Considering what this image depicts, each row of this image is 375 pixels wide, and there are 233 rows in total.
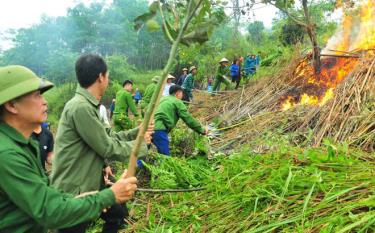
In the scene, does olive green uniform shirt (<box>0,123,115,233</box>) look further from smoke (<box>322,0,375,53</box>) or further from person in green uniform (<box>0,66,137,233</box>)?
smoke (<box>322,0,375,53</box>)

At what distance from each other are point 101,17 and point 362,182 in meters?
36.3

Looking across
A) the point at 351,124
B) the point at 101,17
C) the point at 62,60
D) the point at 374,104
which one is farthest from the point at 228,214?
the point at 101,17

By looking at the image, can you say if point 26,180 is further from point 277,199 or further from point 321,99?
point 321,99

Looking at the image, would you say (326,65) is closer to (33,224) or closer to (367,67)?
(367,67)

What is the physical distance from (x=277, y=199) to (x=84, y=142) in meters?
1.58

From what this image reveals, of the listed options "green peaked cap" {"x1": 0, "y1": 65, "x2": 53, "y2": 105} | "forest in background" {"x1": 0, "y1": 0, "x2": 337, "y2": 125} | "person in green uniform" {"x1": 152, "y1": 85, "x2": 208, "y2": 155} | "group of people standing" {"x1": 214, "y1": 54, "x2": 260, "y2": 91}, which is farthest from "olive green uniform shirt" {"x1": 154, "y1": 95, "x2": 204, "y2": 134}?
"forest in background" {"x1": 0, "y1": 0, "x2": 337, "y2": 125}

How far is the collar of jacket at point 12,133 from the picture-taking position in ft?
5.36

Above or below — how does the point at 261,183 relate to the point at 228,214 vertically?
above

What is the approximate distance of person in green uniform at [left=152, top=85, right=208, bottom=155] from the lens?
545 cm

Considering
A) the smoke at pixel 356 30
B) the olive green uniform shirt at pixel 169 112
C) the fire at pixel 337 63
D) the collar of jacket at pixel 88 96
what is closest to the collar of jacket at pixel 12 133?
the collar of jacket at pixel 88 96

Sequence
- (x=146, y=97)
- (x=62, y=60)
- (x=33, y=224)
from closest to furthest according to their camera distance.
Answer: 1. (x=33, y=224)
2. (x=146, y=97)
3. (x=62, y=60)

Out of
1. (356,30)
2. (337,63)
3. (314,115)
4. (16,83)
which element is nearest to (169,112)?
(314,115)

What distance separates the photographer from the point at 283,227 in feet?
8.91

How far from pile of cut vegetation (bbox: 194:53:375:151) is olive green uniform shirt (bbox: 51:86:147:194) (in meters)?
2.90
